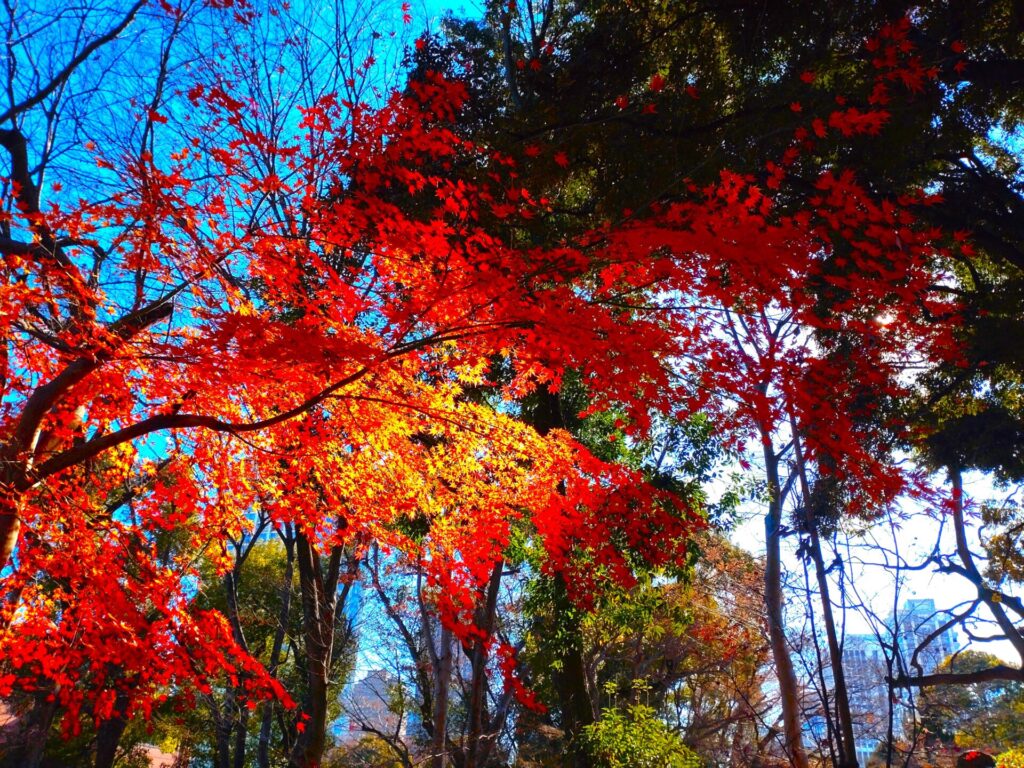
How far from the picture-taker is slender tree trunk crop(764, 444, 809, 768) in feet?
35.7

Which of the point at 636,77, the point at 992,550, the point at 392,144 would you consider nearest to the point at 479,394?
the point at 392,144

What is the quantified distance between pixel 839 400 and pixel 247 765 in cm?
1960

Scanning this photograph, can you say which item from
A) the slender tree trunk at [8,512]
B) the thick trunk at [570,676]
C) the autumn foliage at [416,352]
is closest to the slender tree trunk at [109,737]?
the autumn foliage at [416,352]

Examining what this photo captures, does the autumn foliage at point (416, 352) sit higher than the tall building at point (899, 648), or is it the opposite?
the autumn foliage at point (416, 352)

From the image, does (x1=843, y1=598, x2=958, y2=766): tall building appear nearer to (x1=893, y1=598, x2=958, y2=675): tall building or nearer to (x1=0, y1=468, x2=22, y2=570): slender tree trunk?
(x1=893, y1=598, x2=958, y2=675): tall building

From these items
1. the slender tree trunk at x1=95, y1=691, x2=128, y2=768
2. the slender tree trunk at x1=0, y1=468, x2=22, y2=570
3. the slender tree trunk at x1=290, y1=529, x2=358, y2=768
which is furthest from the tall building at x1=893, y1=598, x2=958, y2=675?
the slender tree trunk at x1=95, y1=691, x2=128, y2=768

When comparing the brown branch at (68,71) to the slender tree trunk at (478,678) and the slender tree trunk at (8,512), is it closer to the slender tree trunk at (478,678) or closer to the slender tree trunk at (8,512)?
the slender tree trunk at (8,512)

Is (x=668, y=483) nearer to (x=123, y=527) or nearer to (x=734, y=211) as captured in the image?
(x=734, y=211)

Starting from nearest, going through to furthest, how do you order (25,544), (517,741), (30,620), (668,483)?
(25,544), (30,620), (668,483), (517,741)

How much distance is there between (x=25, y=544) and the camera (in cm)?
816

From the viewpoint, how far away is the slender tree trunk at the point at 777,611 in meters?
10.9

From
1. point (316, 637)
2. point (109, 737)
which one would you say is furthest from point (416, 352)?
point (109, 737)

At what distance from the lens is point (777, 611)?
12.0m

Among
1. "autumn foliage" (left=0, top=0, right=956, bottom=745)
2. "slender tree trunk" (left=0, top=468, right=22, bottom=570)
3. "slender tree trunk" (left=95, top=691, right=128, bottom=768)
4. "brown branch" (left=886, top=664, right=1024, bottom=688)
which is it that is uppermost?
"autumn foliage" (left=0, top=0, right=956, bottom=745)
